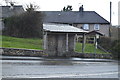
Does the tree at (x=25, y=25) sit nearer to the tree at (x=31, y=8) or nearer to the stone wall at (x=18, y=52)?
the tree at (x=31, y=8)

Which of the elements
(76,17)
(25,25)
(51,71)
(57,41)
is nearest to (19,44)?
(57,41)

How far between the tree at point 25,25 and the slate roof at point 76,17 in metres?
21.5

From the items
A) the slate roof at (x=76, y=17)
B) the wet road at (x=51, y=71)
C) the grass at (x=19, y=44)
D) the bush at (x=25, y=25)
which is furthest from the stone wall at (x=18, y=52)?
the slate roof at (x=76, y=17)

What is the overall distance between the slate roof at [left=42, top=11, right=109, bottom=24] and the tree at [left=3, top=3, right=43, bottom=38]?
70.4 feet

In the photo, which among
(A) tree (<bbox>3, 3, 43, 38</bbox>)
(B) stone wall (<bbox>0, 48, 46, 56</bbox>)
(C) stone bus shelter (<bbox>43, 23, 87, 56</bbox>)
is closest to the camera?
(B) stone wall (<bbox>0, 48, 46, 56</bbox>)

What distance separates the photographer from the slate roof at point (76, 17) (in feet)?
196

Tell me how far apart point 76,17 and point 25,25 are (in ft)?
88.3

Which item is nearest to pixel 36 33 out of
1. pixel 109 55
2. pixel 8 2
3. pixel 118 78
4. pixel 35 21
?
pixel 35 21

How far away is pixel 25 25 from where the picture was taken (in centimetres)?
3562

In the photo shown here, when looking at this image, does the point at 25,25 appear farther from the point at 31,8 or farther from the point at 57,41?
the point at 57,41

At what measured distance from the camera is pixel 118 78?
11383 mm

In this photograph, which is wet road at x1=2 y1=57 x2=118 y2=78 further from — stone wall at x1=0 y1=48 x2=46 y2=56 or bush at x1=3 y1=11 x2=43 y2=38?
bush at x1=3 y1=11 x2=43 y2=38

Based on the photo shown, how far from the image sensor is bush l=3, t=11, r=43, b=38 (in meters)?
35.7

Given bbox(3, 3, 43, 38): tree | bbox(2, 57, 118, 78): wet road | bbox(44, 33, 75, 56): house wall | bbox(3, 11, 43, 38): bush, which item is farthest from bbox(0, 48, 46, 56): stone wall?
bbox(3, 11, 43, 38): bush
